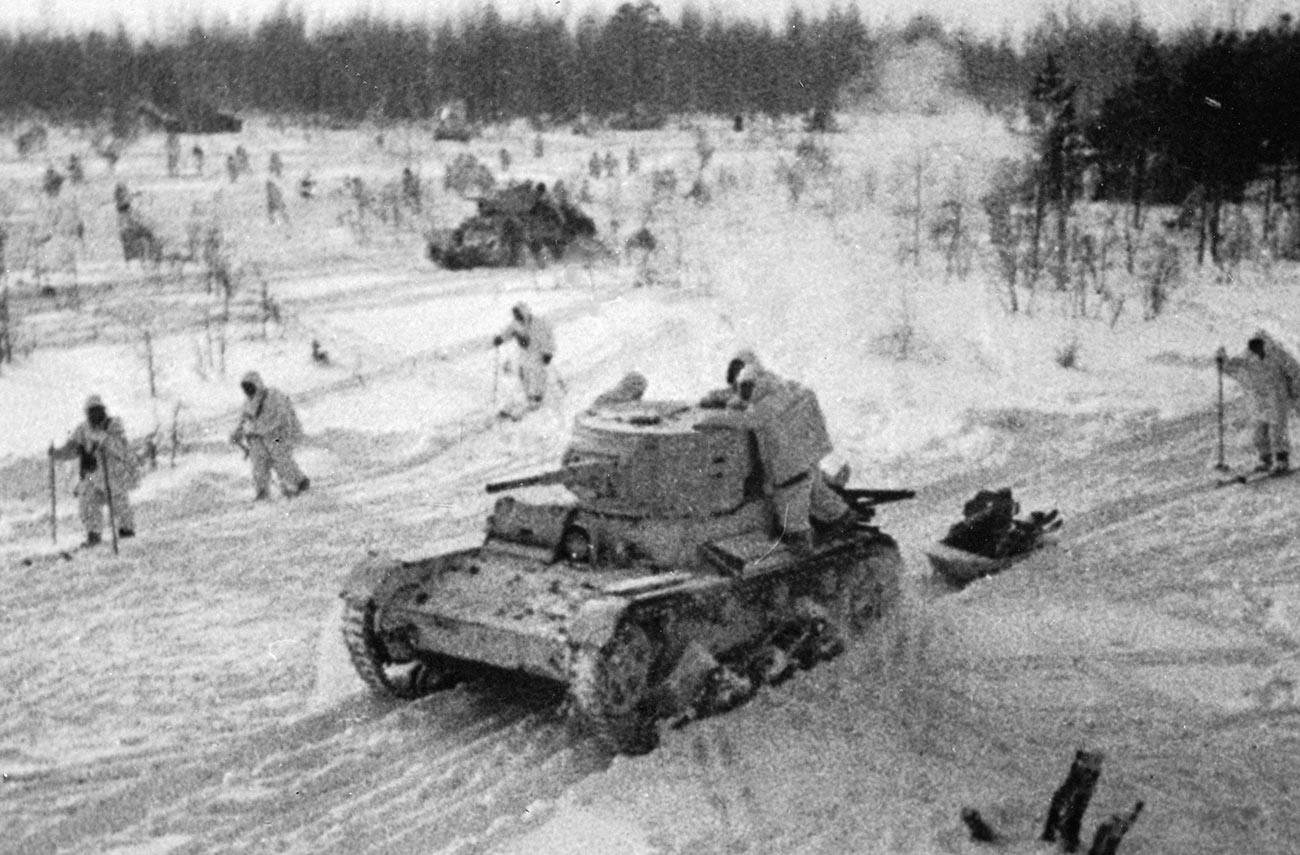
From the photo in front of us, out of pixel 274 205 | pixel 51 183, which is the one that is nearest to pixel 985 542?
pixel 274 205

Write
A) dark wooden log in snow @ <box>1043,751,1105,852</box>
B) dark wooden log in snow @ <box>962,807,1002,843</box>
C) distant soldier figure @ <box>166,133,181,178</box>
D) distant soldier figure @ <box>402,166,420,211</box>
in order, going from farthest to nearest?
1. distant soldier figure @ <box>166,133,181,178</box>
2. distant soldier figure @ <box>402,166,420,211</box>
3. dark wooden log in snow @ <box>962,807,1002,843</box>
4. dark wooden log in snow @ <box>1043,751,1105,852</box>

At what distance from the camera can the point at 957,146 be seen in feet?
118

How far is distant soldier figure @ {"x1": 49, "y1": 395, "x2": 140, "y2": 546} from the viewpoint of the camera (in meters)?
13.1

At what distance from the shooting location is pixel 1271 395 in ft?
48.0

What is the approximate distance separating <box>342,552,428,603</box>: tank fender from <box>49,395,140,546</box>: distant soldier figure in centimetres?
470

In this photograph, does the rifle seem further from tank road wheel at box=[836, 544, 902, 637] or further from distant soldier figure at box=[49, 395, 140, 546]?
distant soldier figure at box=[49, 395, 140, 546]

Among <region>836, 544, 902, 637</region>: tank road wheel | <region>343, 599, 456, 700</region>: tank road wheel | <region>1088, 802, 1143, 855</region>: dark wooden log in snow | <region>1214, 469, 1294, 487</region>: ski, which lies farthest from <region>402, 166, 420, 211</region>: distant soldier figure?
<region>1088, 802, 1143, 855</region>: dark wooden log in snow

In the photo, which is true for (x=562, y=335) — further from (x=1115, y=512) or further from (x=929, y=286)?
(x=1115, y=512)

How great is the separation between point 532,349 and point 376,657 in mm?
Answer: 9584

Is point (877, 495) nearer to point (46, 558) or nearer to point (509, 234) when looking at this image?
point (46, 558)

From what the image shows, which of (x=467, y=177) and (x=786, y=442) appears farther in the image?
(x=467, y=177)

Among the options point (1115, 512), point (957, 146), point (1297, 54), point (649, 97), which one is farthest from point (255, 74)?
point (1115, 512)

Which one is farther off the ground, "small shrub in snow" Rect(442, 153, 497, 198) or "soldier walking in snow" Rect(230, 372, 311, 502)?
"small shrub in snow" Rect(442, 153, 497, 198)

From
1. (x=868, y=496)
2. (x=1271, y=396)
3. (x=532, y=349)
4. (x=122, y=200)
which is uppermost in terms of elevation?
(x=122, y=200)
